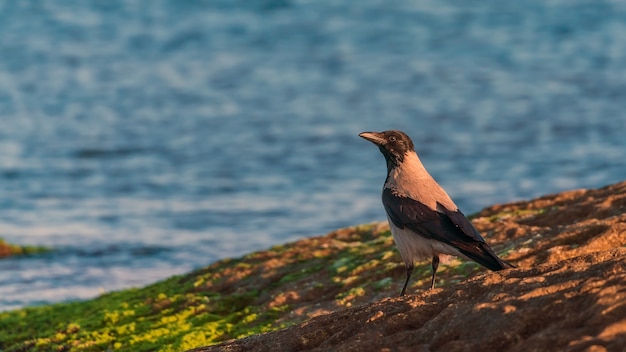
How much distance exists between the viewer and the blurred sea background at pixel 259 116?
20.5m

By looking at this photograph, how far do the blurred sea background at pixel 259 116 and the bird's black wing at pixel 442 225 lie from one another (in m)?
8.18

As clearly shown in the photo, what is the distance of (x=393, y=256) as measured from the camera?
11.9 metres

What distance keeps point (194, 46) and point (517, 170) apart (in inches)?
568

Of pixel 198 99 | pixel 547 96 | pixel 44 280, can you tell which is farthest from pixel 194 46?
pixel 44 280

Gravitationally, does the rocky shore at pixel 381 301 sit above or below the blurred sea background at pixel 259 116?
below

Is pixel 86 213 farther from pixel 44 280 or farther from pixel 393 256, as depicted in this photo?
pixel 393 256

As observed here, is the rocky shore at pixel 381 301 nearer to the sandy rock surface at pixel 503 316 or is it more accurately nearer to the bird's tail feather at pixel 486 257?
the sandy rock surface at pixel 503 316

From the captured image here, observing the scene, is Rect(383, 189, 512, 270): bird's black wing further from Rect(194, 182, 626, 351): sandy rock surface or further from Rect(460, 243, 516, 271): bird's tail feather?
Rect(194, 182, 626, 351): sandy rock surface

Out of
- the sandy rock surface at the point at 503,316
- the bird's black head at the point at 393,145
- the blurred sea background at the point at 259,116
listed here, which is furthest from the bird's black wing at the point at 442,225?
the blurred sea background at the point at 259,116

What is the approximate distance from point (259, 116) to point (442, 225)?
66.5 ft

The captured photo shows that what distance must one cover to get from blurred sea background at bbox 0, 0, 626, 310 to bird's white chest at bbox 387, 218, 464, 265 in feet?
26.4

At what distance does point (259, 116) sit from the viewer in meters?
29.2

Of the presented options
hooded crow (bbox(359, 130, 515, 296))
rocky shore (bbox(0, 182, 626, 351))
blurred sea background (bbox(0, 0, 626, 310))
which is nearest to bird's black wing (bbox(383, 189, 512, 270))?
hooded crow (bbox(359, 130, 515, 296))

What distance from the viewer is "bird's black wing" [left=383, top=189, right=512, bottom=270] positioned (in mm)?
8773
